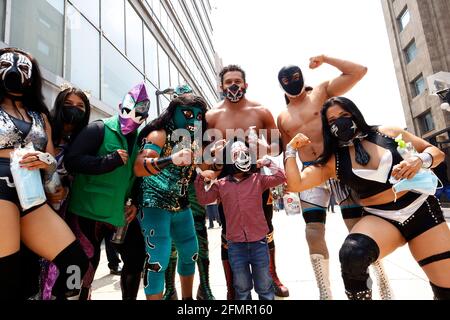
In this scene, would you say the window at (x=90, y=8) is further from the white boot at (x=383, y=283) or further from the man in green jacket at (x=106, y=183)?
the white boot at (x=383, y=283)

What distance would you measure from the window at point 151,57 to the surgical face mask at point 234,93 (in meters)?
10.3

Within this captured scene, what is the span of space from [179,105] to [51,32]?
240 inches

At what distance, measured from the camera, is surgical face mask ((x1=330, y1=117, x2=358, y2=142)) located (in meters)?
2.06

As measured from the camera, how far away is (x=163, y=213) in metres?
2.36

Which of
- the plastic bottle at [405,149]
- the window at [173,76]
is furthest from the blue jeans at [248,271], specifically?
the window at [173,76]

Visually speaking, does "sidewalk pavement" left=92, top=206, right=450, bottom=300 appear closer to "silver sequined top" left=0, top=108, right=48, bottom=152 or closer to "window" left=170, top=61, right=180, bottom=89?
"silver sequined top" left=0, top=108, right=48, bottom=152

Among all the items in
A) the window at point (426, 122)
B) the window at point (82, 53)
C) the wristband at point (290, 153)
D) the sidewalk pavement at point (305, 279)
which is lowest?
the sidewalk pavement at point (305, 279)

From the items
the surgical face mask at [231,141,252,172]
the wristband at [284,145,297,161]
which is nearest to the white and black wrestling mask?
the surgical face mask at [231,141,252,172]

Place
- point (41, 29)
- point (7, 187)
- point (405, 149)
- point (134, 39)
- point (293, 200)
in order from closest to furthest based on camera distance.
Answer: point (7, 187) < point (405, 149) < point (293, 200) < point (41, 29) < point (134, 39)

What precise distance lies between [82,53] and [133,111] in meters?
6.87

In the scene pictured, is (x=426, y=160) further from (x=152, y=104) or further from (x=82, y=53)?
(x=152, y=104)

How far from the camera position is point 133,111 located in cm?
227

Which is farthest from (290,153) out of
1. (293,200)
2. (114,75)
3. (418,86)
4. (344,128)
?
(418,86)

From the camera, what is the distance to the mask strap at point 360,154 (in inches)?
78.8
